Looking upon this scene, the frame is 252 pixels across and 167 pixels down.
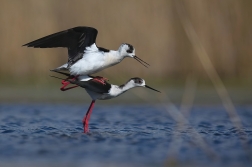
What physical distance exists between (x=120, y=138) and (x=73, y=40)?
4.76ft

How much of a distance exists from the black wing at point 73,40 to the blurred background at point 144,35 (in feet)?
13.6

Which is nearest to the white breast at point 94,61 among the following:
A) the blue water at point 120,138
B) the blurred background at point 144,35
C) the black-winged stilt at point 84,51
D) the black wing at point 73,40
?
the black-winged stilt at point 84,51

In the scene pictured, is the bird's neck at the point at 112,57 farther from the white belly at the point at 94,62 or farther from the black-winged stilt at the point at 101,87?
the black-winged stilt at the point at 101,87

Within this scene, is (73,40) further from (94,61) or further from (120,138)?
(120,138)

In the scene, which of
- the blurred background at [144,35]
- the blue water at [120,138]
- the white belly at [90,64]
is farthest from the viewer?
the blurred background at [144,35]

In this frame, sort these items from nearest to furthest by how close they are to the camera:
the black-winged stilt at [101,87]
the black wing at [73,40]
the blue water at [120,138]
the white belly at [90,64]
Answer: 1. the blue water at [120,138]
2. the white belly at [90,64]
3. the black wing at [73,40]
4. the black-winged stilt at [101,87]

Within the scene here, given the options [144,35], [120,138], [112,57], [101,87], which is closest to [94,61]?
[112,57]

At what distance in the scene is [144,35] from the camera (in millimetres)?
12961

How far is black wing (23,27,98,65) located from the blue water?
1.05 metres

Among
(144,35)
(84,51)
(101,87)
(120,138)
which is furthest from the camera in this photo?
(144,35)

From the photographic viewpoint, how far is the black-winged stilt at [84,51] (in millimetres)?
8375

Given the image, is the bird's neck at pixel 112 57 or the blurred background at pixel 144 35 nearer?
the bird's neck at pixel 112 57

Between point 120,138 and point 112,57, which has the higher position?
point 112,57

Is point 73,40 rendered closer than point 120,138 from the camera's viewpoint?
No
